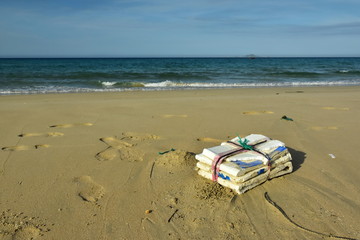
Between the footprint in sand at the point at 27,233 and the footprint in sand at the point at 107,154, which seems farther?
the footprint in sand at the point at 107,154

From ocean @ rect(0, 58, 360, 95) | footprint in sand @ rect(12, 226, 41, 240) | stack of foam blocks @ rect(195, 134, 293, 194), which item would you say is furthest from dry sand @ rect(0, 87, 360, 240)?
ocean @ rect(0, 58, 360, 95)

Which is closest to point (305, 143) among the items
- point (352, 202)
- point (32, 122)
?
point (352, 202)

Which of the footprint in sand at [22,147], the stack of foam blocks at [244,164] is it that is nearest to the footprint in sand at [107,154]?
the footprint in sand at [22,147]

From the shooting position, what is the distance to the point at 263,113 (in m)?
7.20

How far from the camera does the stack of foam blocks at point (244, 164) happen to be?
10.7ft

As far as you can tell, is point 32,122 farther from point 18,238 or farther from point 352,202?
point 352,202

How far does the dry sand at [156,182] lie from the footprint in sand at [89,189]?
1 cm

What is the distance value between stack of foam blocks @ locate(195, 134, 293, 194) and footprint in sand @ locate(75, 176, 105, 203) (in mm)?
1284

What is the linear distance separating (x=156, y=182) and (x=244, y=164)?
1.13m

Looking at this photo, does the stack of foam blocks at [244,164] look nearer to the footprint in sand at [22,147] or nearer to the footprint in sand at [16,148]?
the footprint in sand at [22,147]

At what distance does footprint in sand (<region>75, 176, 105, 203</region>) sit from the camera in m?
3.28

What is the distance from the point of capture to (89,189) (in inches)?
136

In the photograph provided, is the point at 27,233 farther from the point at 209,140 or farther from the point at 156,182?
the point at 209,140

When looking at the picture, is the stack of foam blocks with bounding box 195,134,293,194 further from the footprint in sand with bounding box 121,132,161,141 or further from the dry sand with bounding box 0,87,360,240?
the footprint in sand with bounding box 121,132,161,141
